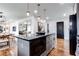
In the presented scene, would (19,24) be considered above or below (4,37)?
above

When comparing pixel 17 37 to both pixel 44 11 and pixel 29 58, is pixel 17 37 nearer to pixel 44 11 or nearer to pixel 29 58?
pixel 29 58

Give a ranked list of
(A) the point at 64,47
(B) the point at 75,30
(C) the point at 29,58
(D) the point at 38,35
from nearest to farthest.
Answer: (C) the point at 29,58 → (D) the point at 38,35 → (A) the point at 64,47 → (B) the point at 75,30

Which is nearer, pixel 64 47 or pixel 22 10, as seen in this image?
pixel 22 10

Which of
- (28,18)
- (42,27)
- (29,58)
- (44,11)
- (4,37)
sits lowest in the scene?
(29,58)

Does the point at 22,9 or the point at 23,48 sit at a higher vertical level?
the point at 22,9

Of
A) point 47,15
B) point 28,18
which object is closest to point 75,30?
point 47,15

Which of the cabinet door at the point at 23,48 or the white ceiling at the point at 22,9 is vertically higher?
the white ceiling at the point at 22,9

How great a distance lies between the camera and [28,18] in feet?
6.30

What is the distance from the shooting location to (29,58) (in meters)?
1.76

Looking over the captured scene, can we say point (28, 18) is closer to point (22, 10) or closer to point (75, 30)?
point (22, 10)

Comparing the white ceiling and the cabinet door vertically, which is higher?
the white ceiling

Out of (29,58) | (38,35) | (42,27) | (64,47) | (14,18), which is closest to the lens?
(29,58)

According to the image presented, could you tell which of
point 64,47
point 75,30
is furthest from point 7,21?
point 75,30

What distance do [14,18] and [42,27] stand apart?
1.98 ft
